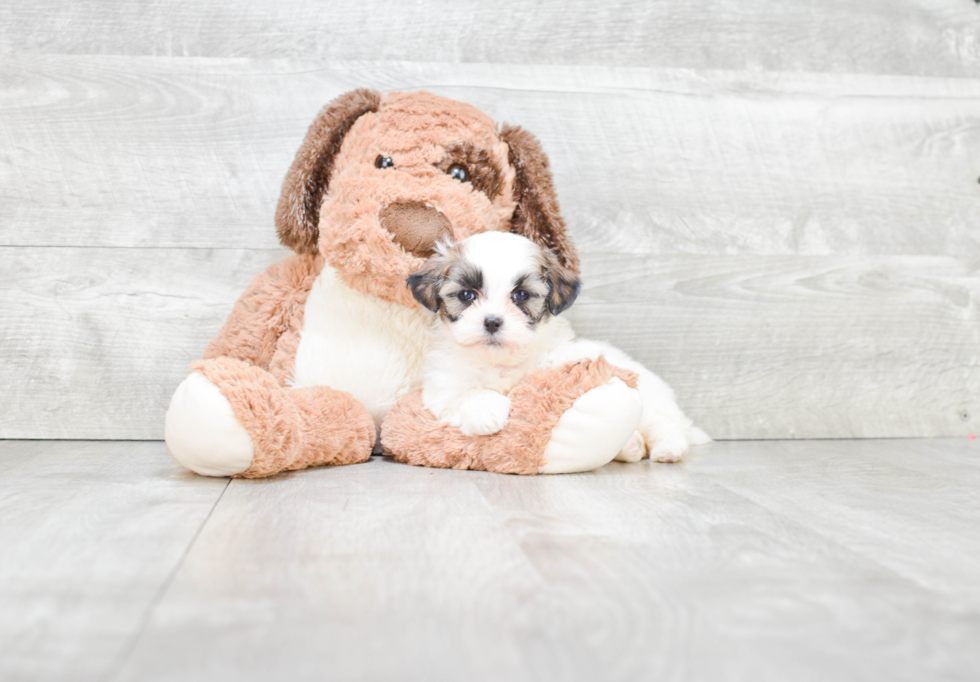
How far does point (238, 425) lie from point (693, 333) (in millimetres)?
1091

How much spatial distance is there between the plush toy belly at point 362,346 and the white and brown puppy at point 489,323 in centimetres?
9

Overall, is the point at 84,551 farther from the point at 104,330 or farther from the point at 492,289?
the point at 104,330

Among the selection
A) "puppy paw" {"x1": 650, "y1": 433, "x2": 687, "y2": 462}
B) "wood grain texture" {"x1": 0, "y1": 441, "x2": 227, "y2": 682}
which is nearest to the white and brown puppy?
"puppy paw" {"x1": 650, "y1": 433, "x2": 687, "y2": 462}

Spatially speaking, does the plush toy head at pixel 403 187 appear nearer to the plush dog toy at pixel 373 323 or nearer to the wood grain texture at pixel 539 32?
the plush dog toy at pixel 373 323

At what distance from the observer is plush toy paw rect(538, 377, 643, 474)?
4.09 ft

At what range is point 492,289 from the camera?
1261mm

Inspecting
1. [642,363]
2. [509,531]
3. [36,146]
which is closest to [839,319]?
[642,363]

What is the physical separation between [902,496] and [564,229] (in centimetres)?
74

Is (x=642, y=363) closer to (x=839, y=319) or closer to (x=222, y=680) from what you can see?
(x=839, y=319)

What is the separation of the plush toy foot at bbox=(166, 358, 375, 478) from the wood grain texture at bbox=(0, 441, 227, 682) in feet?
0.16

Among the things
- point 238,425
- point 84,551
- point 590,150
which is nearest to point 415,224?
point 238,425

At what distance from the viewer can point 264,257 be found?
5.55 feet

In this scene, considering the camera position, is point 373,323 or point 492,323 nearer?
point 492,323

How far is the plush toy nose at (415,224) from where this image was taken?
1.36m
